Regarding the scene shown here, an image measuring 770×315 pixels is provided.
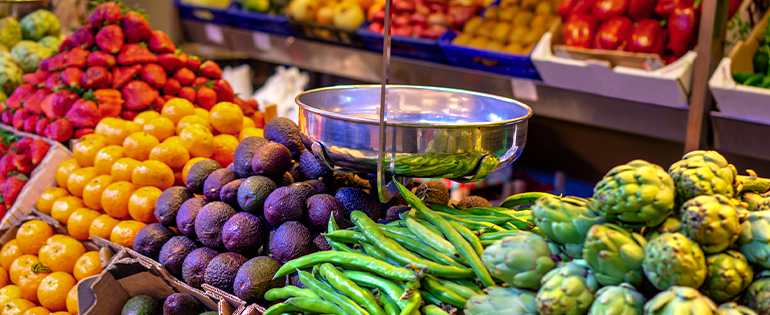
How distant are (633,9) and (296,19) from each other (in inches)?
106

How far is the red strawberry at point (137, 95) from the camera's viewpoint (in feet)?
7.20

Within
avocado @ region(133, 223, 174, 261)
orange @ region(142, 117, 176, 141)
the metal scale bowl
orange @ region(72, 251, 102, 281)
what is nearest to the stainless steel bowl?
the metal scale bowl

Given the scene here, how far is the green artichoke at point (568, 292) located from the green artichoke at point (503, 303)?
2.0 inches

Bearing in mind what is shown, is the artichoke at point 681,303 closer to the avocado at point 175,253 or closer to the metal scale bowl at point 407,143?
the metal scale bowl at point 407,143

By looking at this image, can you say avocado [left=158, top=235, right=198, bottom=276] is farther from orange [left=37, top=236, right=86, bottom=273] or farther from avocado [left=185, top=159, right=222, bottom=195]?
orange [left=37, top=236, right=86, bottom=273]

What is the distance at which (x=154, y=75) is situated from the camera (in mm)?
2219

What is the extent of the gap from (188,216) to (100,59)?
1.05m

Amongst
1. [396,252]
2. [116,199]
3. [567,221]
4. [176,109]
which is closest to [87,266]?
[116,199]

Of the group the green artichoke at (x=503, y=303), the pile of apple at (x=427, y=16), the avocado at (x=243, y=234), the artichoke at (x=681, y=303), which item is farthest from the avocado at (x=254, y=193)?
the pile of apple at (x=427, y=16)

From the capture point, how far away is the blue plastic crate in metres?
4.54

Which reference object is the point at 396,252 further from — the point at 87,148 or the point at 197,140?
the point at 87,148

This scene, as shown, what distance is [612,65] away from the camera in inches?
107

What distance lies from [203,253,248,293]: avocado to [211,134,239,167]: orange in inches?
27.1

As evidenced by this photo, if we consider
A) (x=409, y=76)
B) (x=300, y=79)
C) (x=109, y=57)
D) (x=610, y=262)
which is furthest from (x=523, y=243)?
(x=300, y=79)
